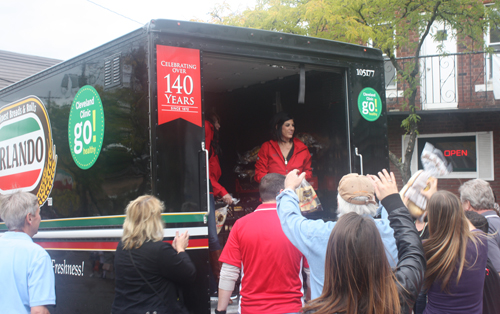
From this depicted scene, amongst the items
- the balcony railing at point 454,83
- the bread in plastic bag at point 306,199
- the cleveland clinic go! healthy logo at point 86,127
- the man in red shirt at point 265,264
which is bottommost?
the man in red shirt at point 265,264

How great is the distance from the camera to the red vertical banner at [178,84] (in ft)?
10.3

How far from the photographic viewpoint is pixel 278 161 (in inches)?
191

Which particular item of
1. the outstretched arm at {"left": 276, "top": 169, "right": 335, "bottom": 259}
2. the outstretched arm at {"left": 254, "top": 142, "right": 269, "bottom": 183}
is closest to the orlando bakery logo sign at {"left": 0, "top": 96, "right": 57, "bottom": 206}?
the outstretched arm at {"left": 254, "top": 142, "right": 269, "bottom": 183}

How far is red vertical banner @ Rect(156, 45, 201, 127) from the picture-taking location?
3.15m

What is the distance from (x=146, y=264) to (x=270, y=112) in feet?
10.9

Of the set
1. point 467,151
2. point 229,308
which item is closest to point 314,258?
point 229,308

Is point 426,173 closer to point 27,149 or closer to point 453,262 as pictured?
point 453,262

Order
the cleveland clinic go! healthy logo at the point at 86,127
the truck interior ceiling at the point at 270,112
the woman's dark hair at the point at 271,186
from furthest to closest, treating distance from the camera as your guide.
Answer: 1. the truck interior ceiling at the point at 270,112
2. the cleveland clinic go! healthy logo at the point at 86,127
3. the woman's dark hair at the point at 271,186

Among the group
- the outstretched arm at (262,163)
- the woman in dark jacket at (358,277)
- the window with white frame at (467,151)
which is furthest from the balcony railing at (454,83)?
the woman in dark jacket at (358,277)

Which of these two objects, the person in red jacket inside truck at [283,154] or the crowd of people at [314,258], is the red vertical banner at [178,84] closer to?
the crowd of people at [314,258]

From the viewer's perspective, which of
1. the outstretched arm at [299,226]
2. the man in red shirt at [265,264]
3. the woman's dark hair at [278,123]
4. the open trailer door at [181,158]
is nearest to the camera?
the outstretched arm at [299,226]

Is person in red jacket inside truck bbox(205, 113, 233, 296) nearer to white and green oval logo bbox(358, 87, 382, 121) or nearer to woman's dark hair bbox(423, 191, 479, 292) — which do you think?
white and green oval logo bbox(358, 87, 382, 121)

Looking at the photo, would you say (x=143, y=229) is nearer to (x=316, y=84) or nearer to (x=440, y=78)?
(x=316, y=84)

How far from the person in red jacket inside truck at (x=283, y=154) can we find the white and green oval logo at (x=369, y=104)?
0.84 meters
